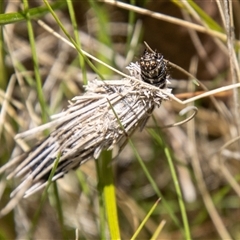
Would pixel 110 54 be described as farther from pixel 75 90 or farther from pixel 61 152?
pixel 61 152

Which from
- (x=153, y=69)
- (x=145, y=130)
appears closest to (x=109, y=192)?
(x=153, y=69)

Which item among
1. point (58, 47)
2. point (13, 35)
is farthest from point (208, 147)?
point (13, 35)

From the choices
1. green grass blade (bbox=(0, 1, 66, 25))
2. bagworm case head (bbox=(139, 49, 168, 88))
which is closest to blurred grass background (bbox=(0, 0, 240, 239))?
green grass blade (bbox=(0, 1, 66, 25))

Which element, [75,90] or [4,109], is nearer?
[4,109]

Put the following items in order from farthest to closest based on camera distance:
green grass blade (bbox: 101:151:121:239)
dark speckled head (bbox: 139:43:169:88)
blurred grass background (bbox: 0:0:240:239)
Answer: blurred grass background (bbox: 0:0:240:239), green grass blade (bbox: 101:151:121:239), dark speckled head (bbox: 139:43:169:88)

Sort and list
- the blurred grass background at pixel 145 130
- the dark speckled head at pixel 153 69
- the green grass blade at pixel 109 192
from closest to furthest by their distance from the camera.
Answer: the dark speckled head at pixel 153 69 → the green grass blade at pixel 109 192 → the blurred grass background at pixel 145 130

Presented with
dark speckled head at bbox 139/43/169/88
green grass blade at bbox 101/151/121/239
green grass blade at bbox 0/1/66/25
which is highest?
green grass blade at bbox 0/1/66/25

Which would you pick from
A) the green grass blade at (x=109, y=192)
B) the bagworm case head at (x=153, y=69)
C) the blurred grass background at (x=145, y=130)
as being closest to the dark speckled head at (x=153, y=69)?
the bagworm case head at (x=153, y=69)

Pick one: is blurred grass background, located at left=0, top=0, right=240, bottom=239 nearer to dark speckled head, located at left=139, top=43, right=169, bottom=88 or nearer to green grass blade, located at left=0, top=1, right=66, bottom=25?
green grass blade, located at left=0, top=1, right=66, bottom=25

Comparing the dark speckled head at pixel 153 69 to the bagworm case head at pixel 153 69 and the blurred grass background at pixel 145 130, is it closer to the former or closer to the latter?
the bagworm case head at pixel 153 69
